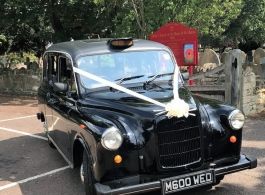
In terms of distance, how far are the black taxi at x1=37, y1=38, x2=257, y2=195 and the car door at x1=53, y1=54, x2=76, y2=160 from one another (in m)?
0.02

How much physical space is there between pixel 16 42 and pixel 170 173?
19.0 meters

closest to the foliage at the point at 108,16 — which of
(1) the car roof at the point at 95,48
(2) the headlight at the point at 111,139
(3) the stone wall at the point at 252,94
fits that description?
(3) the stone wall at the point at 252,94

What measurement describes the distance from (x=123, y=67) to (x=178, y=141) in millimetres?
1546

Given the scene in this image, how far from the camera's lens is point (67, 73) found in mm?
5137

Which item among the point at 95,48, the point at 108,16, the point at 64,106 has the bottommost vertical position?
the point at 64,106

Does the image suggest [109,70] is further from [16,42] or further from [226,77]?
[16,42]

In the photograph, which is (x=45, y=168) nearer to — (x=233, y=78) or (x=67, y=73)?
(x=67, y=73)

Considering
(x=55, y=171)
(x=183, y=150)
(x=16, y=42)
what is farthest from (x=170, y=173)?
(x=16, y=42)

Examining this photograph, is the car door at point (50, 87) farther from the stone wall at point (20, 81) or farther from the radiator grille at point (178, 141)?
the stone wall at point (20, 81)

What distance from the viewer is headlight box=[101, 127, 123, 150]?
3.61 m

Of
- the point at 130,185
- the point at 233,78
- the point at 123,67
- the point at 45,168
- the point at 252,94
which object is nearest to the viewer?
the point at 130,185

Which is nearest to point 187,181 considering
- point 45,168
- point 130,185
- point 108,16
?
point 130,185

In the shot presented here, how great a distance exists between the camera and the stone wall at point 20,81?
1462cm

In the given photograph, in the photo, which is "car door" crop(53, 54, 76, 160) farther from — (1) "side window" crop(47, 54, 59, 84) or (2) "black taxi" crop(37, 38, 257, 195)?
(1) "side window" crop(47, 54, 59, 84)
